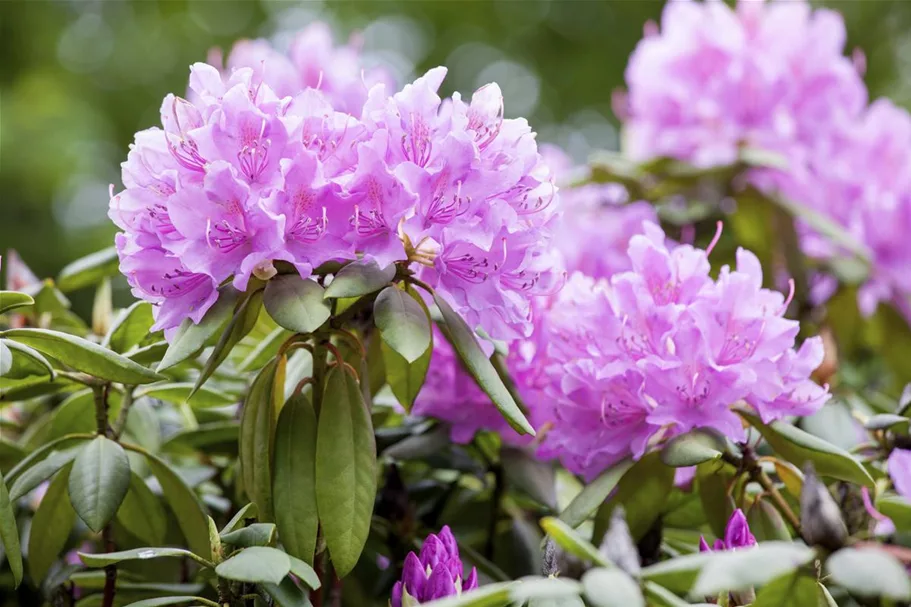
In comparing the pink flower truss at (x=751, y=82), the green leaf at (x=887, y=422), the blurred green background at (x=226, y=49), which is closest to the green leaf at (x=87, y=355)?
the green leaf at (x=887, y=422)

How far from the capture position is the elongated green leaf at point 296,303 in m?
0.71

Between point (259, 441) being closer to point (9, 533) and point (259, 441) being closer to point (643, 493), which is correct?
point (9, 533)

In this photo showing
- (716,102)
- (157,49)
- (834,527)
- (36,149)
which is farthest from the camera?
(157,49)

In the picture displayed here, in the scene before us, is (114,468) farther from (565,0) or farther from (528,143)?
(565,0)

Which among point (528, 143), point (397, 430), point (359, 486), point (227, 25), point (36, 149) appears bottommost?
point (36, 149)

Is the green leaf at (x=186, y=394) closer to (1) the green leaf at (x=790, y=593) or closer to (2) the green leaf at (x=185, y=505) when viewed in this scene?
(2) the green leaf at (x=185, y=505)

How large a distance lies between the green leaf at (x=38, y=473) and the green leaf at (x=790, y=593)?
1.97 feet

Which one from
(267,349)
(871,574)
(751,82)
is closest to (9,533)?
(267,349)

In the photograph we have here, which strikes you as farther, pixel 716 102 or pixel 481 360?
pixel 716 102

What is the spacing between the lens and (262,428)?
2.71ft

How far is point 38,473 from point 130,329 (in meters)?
0.15

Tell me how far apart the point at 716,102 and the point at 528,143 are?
91cm

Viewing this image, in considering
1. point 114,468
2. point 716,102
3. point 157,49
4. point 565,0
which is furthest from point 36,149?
point 114,468

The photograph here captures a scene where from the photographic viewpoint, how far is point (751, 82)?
1624mm
